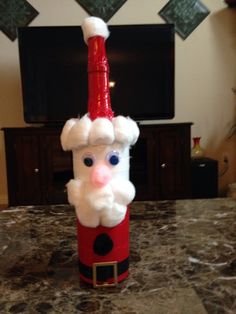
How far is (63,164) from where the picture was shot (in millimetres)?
2252

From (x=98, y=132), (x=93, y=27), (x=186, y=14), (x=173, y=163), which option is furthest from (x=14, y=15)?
(x=98, y=132)

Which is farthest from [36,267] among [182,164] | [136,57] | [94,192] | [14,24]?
[14,24]

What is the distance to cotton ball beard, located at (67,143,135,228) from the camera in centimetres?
49

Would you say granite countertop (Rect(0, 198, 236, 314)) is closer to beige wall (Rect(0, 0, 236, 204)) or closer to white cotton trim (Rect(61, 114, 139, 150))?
white cotton trim (Rect(61, 114, 139, 150))

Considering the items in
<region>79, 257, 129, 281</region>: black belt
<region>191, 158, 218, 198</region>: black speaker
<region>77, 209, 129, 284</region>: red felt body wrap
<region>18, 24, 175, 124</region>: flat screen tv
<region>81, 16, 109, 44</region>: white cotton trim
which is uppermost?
<region>18, 24, 175, 124</region>: flat screen tv

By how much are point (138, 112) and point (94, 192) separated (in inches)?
74.2

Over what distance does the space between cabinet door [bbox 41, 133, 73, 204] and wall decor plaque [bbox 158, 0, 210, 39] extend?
1431 mm

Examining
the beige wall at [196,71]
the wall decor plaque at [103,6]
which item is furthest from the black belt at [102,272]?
the wall decor plaque at [103,6]

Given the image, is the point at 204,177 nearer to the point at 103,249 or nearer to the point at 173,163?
the point at 173,163

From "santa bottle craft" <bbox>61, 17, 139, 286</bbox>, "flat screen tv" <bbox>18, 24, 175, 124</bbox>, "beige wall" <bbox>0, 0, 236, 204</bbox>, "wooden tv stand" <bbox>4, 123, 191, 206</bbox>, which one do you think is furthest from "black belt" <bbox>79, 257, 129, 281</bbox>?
"beige wall" <bbox>0, 0, 236, 204</bbox>

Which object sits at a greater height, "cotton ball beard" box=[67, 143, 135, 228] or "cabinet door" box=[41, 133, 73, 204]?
"cotton ball beard" box=[67, 143, 135, 228]

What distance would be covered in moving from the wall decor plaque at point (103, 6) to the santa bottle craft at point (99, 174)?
2215 millimetres

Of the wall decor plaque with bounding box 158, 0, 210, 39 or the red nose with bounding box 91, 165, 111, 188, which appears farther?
the wall decor plaque with bounding box 158, 0, 210, 39

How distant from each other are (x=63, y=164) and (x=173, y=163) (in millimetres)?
862
